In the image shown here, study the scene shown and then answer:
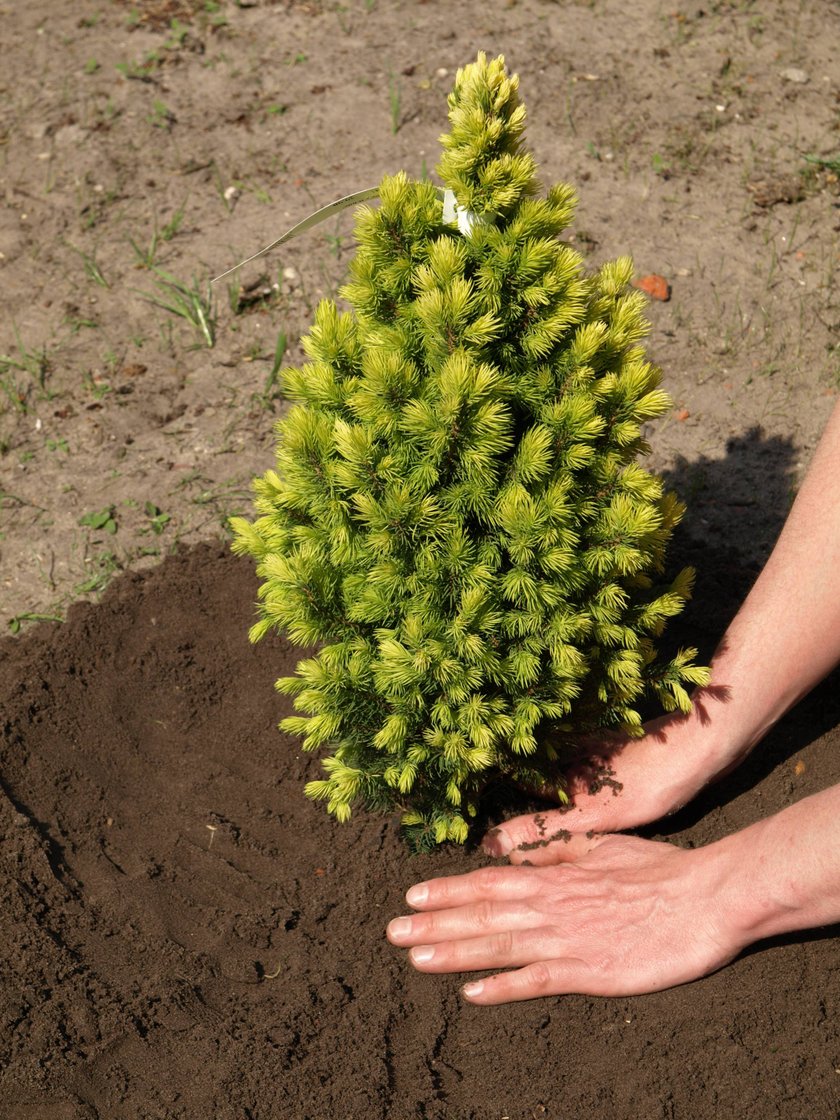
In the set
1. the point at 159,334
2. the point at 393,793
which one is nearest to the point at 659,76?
the point at 159,334

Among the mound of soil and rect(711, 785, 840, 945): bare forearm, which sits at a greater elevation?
rect(711, 785, 840, 945): bare forearm

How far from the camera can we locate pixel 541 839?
3.27 metres

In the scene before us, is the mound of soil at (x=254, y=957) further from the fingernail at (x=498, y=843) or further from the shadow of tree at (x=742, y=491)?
the shadow of tree at (x=742, y=491)

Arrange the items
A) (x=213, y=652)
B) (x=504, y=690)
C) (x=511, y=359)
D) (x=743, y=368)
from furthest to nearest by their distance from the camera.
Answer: (x=743, y=368), (x=213, y=652), (x=504, y=690), (x=511, y=359)

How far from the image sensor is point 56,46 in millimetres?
6227

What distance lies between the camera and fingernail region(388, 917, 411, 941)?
308 cm

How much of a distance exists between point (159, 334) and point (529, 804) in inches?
106

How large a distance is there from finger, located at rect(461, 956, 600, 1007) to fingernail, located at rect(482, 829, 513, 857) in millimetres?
405

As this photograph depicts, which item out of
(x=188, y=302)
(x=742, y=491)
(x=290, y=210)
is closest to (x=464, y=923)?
(x=742, y=491)

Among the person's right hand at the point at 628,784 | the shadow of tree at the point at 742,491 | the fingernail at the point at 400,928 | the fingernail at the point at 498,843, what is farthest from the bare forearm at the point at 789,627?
the fingernail at the point at 400,928

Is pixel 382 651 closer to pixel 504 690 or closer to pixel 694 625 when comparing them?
pixel 504 690

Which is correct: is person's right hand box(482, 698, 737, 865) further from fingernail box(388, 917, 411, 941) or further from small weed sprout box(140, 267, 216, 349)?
small weed sprout box(140, 267, 216, 349)

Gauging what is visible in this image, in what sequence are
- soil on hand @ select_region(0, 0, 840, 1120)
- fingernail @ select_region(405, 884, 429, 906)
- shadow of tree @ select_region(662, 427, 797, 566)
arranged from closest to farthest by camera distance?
1. soil on hand @ select_region(0, 0, 840, 1120)
2. fingernail @ select_region(405, 884, 429, 906)
3. shadow of tree @ select_region(662, 427, 797, 566)

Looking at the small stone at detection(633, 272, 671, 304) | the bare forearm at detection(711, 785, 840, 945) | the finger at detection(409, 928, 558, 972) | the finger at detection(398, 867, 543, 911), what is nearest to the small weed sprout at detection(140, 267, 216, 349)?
the small stone at detection(633, 272, 671, 304)
